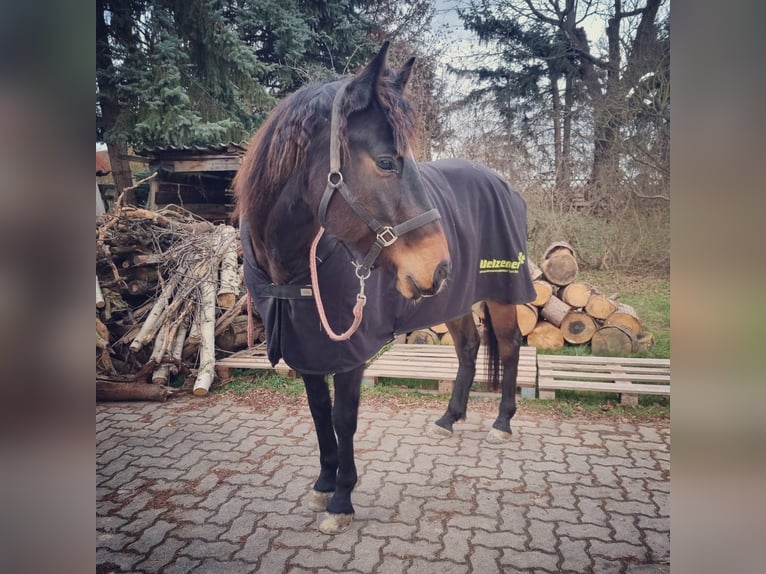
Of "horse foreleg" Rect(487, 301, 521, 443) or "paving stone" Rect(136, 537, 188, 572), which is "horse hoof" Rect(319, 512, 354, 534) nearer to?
"paving stone" Rect(136, 537, 188, 572)

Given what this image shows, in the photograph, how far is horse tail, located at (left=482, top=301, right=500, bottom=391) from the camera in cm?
264

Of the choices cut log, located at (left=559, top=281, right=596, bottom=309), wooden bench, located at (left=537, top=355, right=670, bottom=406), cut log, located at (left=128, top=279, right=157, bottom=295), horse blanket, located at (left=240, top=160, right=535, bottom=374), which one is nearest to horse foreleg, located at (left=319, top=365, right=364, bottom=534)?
horse blanket, located at (left=240, top=160, right=535, bottom=374)

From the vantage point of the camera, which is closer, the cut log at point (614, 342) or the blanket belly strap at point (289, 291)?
the blanket belly strap at point (289, 291)

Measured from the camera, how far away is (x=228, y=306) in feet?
11.7

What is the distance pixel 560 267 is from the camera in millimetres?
3139

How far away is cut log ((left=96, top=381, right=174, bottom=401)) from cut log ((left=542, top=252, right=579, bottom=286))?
268 centimetres

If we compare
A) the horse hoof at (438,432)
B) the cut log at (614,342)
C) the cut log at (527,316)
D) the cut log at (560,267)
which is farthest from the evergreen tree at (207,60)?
the cut log at (614,342)

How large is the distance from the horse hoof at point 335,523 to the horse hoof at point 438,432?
33.5 inches

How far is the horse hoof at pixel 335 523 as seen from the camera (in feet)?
5.20

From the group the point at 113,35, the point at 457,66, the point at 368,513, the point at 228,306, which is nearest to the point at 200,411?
the point at 228,306

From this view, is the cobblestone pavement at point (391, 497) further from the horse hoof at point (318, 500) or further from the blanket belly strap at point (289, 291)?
the blanket belly strap at point (289, 291)

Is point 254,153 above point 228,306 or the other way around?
above

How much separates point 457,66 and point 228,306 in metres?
2.53
